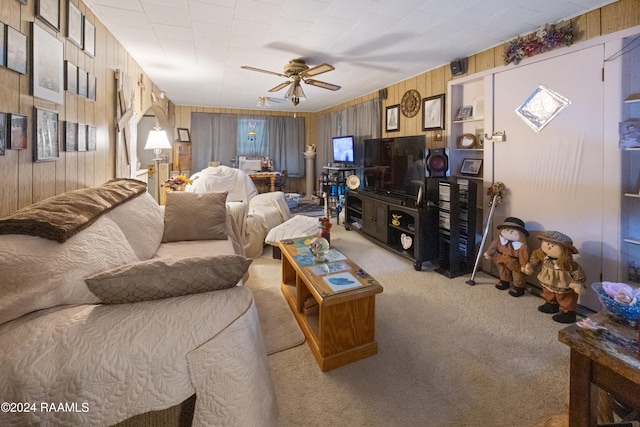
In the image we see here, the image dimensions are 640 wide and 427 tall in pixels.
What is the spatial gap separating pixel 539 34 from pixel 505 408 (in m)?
2.81

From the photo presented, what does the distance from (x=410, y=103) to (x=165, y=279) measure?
4.00 meters

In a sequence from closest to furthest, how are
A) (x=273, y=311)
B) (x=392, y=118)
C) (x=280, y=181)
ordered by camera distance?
1. (x=273, y=311)
2. (x=392, y=118)
3. (x=280, y=181)

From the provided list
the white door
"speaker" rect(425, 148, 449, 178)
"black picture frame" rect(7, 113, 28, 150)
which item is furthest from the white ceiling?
"black picture frame" rect(7, 113, 28, 150)

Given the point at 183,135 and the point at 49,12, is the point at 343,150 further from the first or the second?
the point at 49,12

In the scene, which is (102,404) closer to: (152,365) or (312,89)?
(152,365)

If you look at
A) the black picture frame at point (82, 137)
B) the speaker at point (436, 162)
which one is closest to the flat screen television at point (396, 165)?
the speaker at point (436, 162)

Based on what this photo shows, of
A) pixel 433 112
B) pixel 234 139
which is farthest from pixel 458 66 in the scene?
pixel 234 139

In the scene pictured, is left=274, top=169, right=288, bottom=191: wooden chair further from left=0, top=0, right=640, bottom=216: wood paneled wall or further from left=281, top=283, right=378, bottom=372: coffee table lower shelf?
left=281, top=283, right=378, bottom=372: coffee table lower shelf

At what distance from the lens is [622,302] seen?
985 millimetres

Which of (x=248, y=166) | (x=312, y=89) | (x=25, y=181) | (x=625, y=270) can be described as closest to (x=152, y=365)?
(x=25, y=181)

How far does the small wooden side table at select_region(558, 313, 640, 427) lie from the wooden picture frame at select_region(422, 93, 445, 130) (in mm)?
3118

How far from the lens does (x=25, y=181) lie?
5.22ft

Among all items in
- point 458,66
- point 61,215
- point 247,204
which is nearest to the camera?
point 61,215

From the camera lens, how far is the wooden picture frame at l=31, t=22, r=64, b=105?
1612mm
